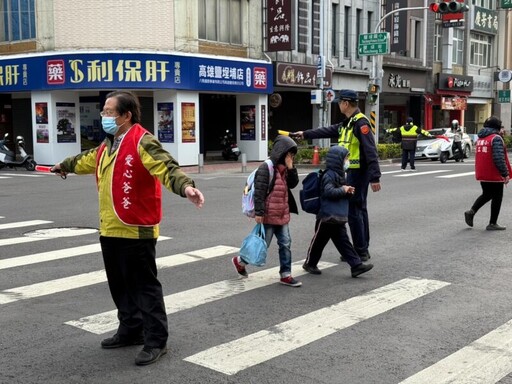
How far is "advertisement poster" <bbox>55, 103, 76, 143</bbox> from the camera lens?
25.1 meters

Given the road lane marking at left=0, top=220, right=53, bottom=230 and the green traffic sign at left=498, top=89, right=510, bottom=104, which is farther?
the green traffic sign at left=498, top=89, right=510, bottom=104

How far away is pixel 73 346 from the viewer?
16.1 feet

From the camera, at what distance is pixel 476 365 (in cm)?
459

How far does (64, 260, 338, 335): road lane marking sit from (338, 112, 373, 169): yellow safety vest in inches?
48.7

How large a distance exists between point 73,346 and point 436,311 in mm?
3120

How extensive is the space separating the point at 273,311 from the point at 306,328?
0.55 m

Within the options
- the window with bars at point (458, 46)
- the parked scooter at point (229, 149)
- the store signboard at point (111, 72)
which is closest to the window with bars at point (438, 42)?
the window with bars at point (458, 46)

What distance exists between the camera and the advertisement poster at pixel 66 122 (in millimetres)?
25094

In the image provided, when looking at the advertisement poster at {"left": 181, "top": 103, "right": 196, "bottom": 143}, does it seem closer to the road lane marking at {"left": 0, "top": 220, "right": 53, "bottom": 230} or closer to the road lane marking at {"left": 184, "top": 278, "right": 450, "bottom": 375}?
the road lane marking at {"left": 0, "top": 220, "right": 53, "bottom": 230}

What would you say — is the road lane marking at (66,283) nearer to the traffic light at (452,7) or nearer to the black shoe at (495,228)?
the black shoe at (495,228)

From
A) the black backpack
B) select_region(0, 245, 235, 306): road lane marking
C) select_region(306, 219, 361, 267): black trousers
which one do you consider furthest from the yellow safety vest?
select_region(0, 245, 235, 306): road lane marking

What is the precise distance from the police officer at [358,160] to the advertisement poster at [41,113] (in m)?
A: 19.4

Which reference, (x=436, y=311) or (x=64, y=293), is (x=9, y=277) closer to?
(x=64, y=293)

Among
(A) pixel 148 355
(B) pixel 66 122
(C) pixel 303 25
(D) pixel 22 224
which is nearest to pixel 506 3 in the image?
(C) pixel 303 25
